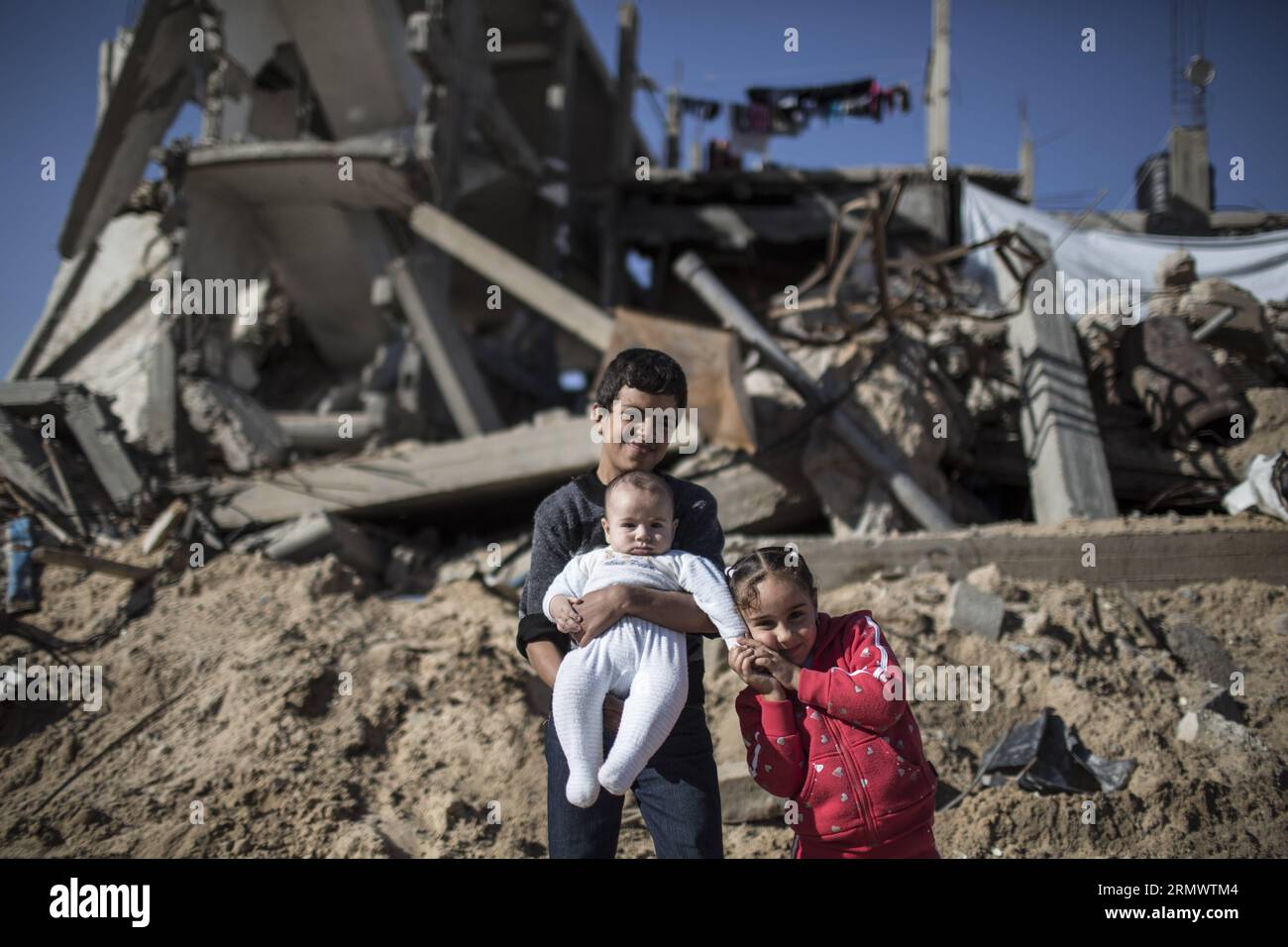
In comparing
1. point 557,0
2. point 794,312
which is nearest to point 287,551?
point 794,312

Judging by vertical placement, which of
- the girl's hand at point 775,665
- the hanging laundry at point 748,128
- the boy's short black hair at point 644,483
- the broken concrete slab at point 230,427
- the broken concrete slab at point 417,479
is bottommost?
the girl's hand at point 775,665

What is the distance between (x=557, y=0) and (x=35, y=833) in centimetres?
1294

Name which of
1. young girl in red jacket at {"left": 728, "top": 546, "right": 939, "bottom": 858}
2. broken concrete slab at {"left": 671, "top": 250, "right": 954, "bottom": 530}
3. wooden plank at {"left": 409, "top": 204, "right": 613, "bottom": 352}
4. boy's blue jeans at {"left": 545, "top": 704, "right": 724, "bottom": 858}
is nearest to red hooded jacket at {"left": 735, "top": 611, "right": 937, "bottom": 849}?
young girl in red jacket at {"left": 728, "top": 546, "right": 939, "bottom": 858}

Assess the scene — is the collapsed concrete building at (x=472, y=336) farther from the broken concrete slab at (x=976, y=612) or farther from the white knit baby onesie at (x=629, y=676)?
the white knit baby onesie at (x=629, y=676)

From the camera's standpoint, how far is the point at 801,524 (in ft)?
20.4

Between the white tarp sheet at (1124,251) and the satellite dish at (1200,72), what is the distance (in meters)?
2.68

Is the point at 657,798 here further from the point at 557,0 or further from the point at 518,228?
the point at 557,0

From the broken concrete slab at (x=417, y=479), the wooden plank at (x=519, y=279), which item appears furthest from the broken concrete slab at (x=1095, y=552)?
the wooden plank at (x=519, y=279)

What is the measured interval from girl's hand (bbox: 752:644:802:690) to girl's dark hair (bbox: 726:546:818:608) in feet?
0.50

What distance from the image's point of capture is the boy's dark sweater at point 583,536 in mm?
2213

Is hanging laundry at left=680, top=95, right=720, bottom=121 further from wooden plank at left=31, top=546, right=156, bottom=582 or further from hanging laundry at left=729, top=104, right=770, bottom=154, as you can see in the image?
wooden plank at left=31, top=546, right=156, bottom=582

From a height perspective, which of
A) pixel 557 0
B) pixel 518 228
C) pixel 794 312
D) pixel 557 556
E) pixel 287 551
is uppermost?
pixel 557 0

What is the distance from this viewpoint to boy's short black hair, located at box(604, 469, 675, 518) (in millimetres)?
2117

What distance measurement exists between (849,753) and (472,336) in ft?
30.4
